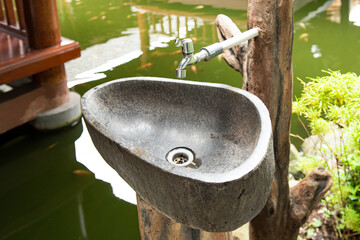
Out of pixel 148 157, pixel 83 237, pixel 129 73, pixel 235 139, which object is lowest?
pixel 83 237

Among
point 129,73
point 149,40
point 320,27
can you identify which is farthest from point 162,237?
point 320,27

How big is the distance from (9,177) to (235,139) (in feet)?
6.35

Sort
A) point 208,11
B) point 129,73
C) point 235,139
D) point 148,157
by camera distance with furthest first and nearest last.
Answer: point 208,11 → point 129,73 → point 235,139 → point 148,157

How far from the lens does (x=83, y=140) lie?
3082mm

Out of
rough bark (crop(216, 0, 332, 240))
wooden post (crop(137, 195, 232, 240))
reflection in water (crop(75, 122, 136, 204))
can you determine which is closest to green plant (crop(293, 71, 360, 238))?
rough bark (crop(216, 0, 332, 240))

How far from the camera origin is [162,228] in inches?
53.6

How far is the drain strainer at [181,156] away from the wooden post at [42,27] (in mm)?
1932

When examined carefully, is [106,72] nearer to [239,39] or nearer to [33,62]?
[33,62]

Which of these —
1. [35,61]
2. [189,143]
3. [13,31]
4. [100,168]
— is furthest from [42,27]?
[189,143]

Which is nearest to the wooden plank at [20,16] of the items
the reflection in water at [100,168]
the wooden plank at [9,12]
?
the wooden plank at [9,12]

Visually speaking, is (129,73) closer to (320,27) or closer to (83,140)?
(83,140)

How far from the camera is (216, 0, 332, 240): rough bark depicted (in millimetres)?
1334

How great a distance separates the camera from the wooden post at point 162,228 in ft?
4.40

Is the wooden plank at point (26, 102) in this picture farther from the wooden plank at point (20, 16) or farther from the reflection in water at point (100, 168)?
the wooden plank at point (20, 16)
